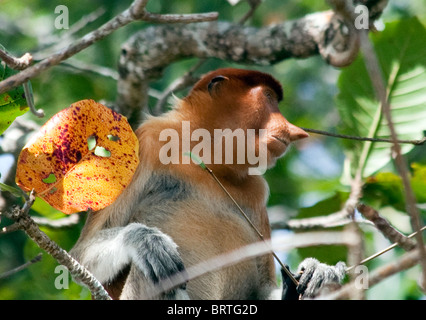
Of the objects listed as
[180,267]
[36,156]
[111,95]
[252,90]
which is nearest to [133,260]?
[180,267]

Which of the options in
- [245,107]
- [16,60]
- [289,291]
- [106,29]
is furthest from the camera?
[245,107]

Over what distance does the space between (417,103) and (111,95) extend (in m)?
2.98

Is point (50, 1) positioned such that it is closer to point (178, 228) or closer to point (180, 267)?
point (178, 228)

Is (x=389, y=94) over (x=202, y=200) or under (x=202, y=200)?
over

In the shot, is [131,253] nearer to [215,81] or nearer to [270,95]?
[215,81]

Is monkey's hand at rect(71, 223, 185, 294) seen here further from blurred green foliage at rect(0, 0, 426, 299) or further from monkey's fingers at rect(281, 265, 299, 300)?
blurred green foliage at rect(0, 0, 426, 299)

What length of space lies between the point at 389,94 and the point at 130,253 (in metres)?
2.30

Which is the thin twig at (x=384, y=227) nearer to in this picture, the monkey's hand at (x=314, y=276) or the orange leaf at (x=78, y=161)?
the orange leaf at (x=78, y=161)

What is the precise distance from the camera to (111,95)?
235 inches

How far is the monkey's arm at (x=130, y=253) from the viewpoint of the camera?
3.12 meters

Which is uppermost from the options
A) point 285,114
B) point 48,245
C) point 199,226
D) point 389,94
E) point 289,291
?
point 48,245

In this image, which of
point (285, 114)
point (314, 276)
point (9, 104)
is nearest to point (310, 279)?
point (314, 276)

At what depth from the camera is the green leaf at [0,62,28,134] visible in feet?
9.19

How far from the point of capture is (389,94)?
437 centimetres
